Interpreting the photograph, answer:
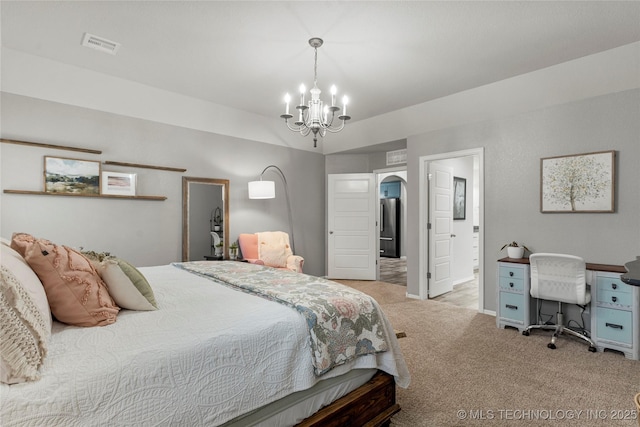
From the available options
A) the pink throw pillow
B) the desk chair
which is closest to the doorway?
Answer: the desk chair

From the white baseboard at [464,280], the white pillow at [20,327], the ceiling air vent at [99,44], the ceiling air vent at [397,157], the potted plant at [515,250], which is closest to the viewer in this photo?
the white pillow at [20,327]

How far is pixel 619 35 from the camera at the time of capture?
2.75 metres

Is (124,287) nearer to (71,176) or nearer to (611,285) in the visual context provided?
(71,176)

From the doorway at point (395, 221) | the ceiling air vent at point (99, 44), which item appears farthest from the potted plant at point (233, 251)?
the doorway at point (395, 221)

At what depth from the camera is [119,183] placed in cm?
358

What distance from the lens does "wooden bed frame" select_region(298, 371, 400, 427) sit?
1444 millimetres

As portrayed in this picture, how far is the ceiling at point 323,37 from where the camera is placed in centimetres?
239

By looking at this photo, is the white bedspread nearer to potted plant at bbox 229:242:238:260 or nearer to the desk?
the desk

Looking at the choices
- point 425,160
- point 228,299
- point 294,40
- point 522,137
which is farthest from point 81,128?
point 522,137

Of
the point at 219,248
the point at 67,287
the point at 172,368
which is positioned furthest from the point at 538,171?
the point at 67,287

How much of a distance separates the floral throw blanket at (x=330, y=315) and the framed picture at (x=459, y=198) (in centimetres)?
437

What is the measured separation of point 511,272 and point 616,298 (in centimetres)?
83

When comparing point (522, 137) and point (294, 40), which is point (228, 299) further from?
point (522, 137)

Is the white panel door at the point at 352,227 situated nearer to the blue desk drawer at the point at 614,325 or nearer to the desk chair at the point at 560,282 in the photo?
the desk chair at the point at 560,282
